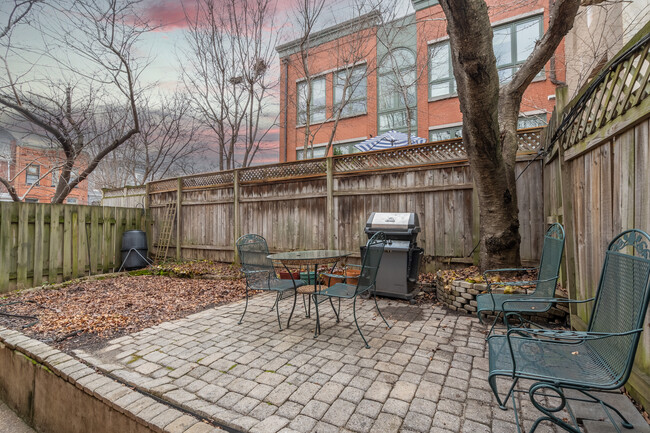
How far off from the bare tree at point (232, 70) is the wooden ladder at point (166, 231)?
2.17 m

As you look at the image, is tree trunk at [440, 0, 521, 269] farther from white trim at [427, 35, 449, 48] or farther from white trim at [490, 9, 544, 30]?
white trim at [490, 9, 544, 30]

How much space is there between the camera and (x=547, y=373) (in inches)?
54.7

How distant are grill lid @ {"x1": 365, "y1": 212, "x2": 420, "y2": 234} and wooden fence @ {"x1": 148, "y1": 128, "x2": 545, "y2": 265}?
772mm

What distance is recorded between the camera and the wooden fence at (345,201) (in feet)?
15.1

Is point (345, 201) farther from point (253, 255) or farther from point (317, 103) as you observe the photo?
point (317, 103)

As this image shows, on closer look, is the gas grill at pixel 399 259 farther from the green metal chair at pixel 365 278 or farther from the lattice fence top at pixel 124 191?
the lattice fence top at pixel 124 191

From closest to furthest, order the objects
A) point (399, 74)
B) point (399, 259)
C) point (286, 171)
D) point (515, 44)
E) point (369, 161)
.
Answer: point (399, 259), point (369, 161), point (286, 171), point (399, 74), point (515, 44)

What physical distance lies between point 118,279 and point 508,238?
24.5 feet

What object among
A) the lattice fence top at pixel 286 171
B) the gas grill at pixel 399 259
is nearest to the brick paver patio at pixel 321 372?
the gas grill at pixel 399 259

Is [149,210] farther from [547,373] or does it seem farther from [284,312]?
[547,373]

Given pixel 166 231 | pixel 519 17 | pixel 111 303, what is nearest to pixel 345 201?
pixel 111 303

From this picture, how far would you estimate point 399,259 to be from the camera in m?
4.17

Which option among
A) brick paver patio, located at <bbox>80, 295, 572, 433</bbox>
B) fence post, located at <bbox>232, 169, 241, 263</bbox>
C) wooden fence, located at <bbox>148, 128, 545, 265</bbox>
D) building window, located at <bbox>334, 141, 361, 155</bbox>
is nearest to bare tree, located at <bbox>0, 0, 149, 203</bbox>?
wooden fence, located at <bbox>148, 128, 545, 265</bbox>

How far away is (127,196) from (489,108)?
427 inches
